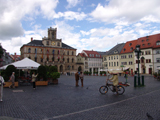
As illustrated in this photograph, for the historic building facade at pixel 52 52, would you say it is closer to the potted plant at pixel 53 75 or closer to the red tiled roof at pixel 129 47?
the red tiled roof at pixel 129 47

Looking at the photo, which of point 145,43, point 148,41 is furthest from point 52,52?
point 148,41

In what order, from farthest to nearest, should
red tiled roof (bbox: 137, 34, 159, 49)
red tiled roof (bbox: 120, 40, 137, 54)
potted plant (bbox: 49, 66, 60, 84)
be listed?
red tiled roof (bbox: 120, 40, 137, 54)
red tiled roof (bbox: 137, 34, 159, 49)
potted plant (bbox: 49, 66, 60, 84)

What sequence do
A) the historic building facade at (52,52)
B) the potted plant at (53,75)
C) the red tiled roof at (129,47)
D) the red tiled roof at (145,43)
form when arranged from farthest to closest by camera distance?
the historic building facade at (52,52), the red tiled roof at (129,47), the red tiled roof at (145,43), the potted plant at (53,75)

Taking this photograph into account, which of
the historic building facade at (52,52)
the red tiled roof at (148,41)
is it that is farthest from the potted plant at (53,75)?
the historic building facade at (52,52)

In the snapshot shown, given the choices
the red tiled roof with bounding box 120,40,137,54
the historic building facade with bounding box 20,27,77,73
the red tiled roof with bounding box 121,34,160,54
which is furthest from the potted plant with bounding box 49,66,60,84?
the historic building facade with bounding box 20,27,77,73

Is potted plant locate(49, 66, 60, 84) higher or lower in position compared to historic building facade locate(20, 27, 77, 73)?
lower

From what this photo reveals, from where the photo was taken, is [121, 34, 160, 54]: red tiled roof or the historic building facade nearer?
[121, 34, 160, 54]: red tiled roof

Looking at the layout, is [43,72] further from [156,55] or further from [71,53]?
[71,53]

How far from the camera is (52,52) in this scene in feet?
247

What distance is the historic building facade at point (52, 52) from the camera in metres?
70.0

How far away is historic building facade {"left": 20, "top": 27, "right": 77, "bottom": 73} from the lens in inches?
2756

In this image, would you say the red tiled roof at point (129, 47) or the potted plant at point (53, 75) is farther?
the red tiled roof at point (129, 47)

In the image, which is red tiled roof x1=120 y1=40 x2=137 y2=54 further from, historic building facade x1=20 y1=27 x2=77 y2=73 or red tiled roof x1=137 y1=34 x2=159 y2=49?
historic building facade x1=20 y1=27 x2=77 y2=73

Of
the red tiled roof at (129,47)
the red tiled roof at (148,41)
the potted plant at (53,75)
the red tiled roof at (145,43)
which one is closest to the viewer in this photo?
the potted plant at (53,75)
